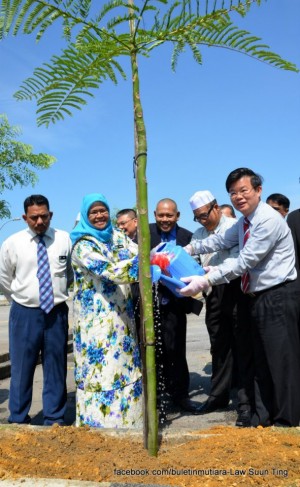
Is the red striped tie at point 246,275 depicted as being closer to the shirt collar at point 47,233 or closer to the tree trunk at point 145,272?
the tree trunk at point 145,272

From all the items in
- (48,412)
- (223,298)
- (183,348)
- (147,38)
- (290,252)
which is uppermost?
(147,38)

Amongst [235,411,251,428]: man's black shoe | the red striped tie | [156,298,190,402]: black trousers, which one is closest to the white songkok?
the red striped tie

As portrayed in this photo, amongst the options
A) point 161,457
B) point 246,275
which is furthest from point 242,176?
point 161,457

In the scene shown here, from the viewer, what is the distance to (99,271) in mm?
3479

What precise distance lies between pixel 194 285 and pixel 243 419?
149cm

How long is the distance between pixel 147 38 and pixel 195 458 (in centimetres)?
213

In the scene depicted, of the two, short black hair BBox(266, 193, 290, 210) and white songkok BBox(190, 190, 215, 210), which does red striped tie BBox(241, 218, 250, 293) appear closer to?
white songkok BBox(190, 190, 215, 210)

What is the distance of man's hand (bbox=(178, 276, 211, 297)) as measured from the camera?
341cm

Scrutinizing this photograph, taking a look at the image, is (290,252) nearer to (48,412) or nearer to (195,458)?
(195,458)

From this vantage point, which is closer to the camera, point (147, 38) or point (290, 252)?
point (147, 38)

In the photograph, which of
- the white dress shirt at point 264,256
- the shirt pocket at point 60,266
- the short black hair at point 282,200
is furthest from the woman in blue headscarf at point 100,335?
the short black hair at point 282,200

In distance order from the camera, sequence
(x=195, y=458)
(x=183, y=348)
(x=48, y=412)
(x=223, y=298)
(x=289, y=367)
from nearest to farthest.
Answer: (x=195, y=458) → (x=289, y=367) → (x=48, y=412) → (x=223, y=298) → (x=183, y=348)

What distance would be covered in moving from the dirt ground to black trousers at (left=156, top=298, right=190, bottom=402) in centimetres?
190

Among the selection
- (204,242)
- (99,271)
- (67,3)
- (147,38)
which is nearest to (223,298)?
(204,242)
